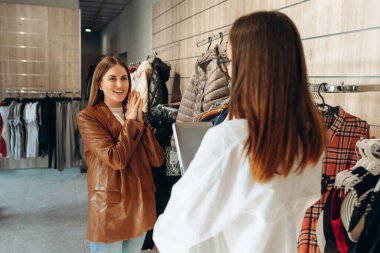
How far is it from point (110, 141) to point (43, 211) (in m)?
2.42

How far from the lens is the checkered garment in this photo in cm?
132

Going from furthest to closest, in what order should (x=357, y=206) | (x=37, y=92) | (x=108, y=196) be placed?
(x=37, y=92)
(x=108, y=196)
(x=357, y=206)

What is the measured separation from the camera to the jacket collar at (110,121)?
1.80 meters

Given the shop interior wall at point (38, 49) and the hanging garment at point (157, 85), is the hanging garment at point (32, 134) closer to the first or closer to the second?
the shop interior wall at point (38, 49)

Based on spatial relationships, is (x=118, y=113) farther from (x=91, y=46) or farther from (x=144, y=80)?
(x=91, y=46)

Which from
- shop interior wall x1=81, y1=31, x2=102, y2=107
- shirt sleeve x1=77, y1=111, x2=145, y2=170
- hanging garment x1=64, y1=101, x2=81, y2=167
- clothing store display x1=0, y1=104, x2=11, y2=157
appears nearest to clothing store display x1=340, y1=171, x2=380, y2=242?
shirt sleeve x1=77, y1=111, x2=145, y2=170

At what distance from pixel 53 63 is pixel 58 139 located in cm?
125

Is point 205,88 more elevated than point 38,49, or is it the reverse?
point 38,49

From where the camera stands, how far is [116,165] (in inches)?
65.6

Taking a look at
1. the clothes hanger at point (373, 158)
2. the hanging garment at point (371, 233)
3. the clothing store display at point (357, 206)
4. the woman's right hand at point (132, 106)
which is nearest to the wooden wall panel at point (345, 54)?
the clothes hanger at point (373, 158)

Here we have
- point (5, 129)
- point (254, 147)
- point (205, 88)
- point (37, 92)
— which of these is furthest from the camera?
point (37, 92)

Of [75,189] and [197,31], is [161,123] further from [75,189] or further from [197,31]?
[75,189]

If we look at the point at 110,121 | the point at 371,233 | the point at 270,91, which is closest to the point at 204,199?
the point at 270,91

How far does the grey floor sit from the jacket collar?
154 cm
